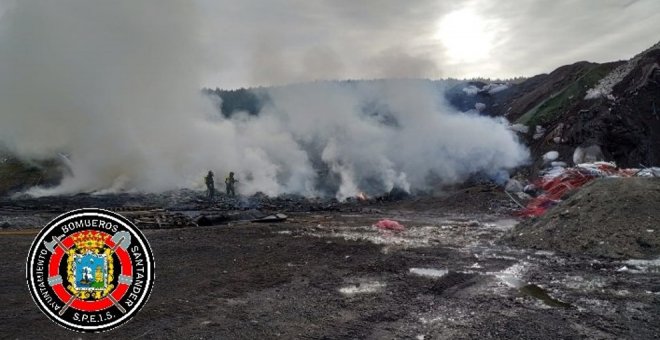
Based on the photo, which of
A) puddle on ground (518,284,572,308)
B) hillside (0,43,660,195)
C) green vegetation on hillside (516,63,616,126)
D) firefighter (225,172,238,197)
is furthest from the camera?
green vegetation on hillside (516,63,616,126)

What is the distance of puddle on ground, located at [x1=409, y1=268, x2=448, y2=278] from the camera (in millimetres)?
7262

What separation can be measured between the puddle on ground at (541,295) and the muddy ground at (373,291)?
0.05ft

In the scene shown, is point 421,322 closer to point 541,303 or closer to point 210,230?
point 541,303

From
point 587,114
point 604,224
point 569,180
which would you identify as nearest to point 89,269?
point 604,224

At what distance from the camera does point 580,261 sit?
25.8 feet

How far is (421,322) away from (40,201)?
23.6 m

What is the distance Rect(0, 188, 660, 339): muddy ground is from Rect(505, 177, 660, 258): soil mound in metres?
0.52

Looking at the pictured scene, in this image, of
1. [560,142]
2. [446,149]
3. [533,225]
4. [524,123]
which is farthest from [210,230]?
[524,123]

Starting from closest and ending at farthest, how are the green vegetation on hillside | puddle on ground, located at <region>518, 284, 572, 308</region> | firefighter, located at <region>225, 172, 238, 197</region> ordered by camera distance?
puddle on ground, located at <region>518, 284, 572, 308</region>
firefighter, located at <region>225, 172, 238, 197</region>
the green vegetation on hillside

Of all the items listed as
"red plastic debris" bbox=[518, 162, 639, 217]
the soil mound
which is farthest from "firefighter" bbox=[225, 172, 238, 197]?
the soil mound

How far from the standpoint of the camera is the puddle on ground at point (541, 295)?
5.64 meters

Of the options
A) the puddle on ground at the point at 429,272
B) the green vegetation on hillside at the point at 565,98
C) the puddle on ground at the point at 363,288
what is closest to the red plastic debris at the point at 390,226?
the puddle on ground at the point at 429,272

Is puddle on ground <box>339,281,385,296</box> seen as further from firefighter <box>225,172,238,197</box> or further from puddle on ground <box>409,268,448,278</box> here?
firefighter <box>225,172,238,197</box>

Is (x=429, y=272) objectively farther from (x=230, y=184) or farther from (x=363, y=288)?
(x=230, y=184)
